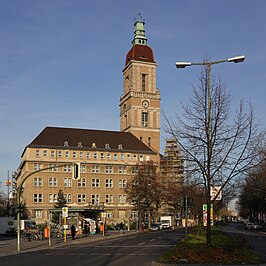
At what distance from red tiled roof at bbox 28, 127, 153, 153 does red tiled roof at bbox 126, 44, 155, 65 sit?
21458 millimetres

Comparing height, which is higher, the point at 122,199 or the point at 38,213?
the point at 122,199

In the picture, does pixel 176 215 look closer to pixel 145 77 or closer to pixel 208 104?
pixel 145 77

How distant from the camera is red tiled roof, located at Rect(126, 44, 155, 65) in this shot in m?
130

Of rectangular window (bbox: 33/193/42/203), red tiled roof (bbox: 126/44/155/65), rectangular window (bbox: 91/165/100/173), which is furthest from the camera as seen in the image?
red tiled roof (bbox: 126/44/155/65)

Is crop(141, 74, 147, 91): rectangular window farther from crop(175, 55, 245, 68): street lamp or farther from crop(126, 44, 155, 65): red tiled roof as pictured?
crop(175, 55, 245, 68): street lamp

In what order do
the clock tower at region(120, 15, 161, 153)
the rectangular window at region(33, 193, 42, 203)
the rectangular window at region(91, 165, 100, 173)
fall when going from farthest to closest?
1. the clock tower at region(120, 15, 161, 153)
2. the rectangular window at region(91, 165, 100, 173)
3. the rectangular window at region(33, 193, 42, 203)

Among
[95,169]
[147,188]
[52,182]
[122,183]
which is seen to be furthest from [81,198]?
Result: [147,188]

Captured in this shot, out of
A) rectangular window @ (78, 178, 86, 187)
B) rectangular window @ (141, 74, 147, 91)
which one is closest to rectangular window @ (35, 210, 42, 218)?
rectangular window @ (78, 178, 86, 187)

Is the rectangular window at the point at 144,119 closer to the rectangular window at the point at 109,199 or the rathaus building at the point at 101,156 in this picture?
the rathaus building at the point at 101,156

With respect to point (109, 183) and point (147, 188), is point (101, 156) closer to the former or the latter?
point (109, 183)

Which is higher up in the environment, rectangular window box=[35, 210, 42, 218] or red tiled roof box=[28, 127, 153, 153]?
red tiled roof box=[28, 127, 153, 153]

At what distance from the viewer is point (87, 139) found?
11644cm

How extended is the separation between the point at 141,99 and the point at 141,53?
14.3 m

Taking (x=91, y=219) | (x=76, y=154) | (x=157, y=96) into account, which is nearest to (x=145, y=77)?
(x=157, y=96)
